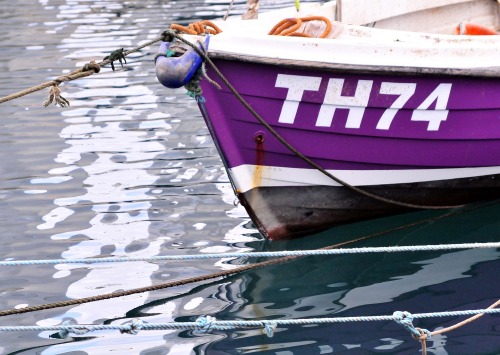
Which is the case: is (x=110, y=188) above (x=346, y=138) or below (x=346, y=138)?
below

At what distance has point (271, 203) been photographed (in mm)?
5480

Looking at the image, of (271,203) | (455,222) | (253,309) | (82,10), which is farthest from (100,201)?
(82,10)

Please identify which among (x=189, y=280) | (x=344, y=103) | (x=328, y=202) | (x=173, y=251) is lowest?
(x=173, y=251)

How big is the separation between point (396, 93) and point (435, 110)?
31 cm

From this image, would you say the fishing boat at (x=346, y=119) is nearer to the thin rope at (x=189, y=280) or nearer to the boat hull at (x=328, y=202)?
the boat hull at (x=328, y=202)

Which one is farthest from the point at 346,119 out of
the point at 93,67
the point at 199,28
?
the point at 93,67

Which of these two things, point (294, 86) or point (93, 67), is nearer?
point (93, 67)

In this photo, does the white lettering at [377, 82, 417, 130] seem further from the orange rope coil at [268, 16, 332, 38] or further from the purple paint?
the orange rope coil at [268, 16, 332, 38]

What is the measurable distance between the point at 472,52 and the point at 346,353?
2.08 m

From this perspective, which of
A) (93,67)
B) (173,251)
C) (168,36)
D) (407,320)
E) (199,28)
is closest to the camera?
(407,320)

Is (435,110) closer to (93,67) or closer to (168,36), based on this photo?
(168,36)

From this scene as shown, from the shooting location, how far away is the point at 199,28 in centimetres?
532

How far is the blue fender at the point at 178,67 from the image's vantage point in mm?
4730

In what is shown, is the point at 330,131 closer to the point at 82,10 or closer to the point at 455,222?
the point at 455,222
